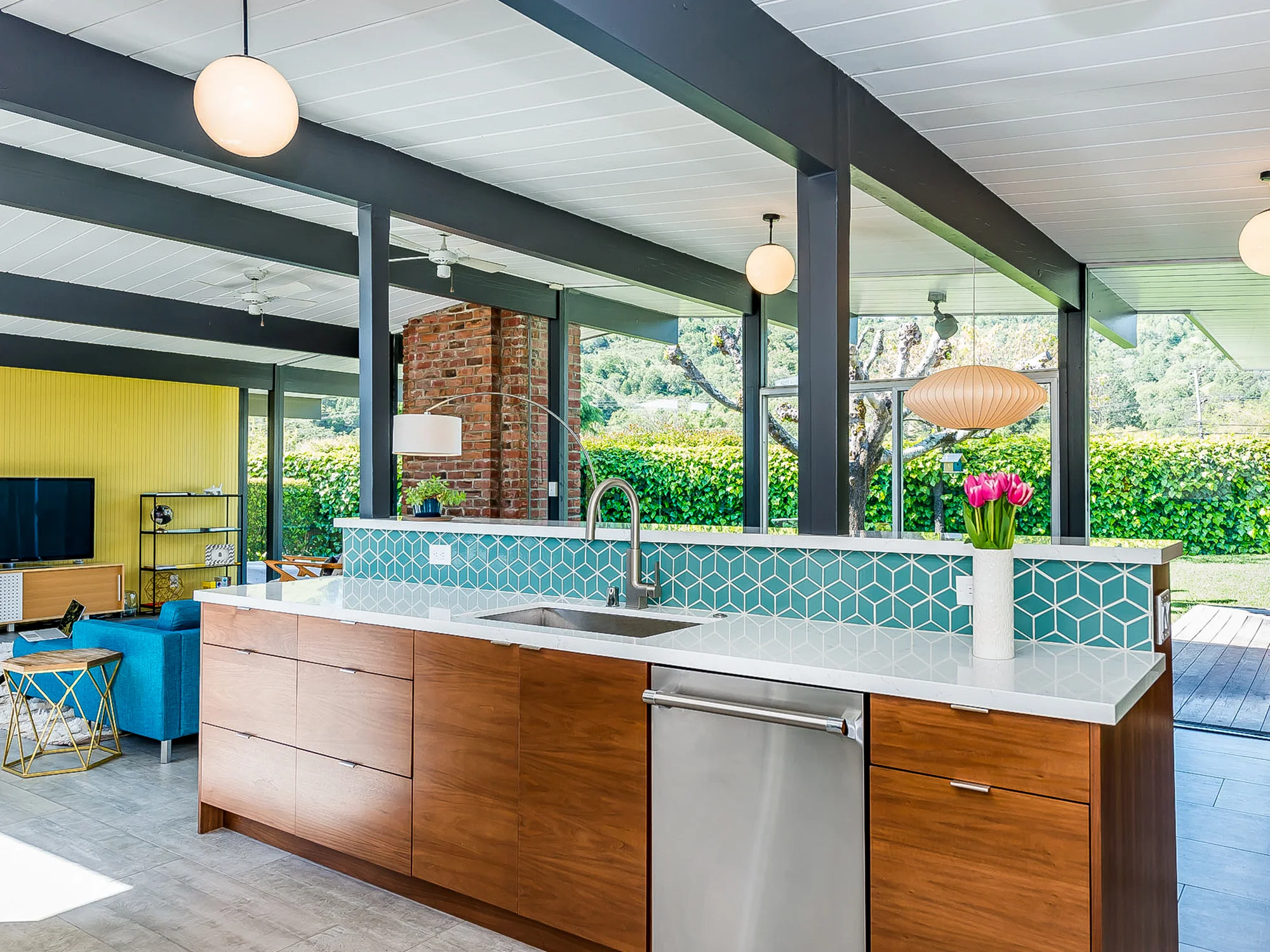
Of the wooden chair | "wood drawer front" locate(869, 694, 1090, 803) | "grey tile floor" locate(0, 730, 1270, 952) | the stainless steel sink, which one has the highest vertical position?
the stainless steel sink

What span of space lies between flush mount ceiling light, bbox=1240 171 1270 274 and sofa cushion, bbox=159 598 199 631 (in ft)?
15.7

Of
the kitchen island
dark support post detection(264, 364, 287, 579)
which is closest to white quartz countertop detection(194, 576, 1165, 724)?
the kitchen island

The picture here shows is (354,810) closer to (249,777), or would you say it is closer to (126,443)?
(249,777)

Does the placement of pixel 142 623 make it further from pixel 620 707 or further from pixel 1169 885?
pixel 1169 885

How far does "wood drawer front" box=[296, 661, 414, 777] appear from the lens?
2781 millimetres

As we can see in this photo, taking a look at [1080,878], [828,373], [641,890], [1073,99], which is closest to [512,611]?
[641,890]

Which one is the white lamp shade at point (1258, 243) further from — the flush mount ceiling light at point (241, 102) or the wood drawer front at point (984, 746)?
the flush mount ceiling light at point (241, 102)

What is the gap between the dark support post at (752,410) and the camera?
21.5 feet

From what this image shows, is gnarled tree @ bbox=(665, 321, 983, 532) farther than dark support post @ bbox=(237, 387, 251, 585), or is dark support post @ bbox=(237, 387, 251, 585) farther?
dark support post @ bbox=(237, 387, 251, 585)

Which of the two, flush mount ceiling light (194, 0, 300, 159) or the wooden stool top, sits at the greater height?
flush mount ceiling light (194, 0, 300, 159)

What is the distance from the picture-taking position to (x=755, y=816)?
6.93ft

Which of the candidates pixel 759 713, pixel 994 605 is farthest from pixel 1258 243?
pixel 759 713

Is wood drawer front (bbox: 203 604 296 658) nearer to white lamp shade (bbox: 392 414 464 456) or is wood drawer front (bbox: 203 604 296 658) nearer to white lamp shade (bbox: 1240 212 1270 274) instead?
white lamp shade (bbox: 392 414 464 456)

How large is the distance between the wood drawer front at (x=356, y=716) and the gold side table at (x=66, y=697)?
167 centimetres
